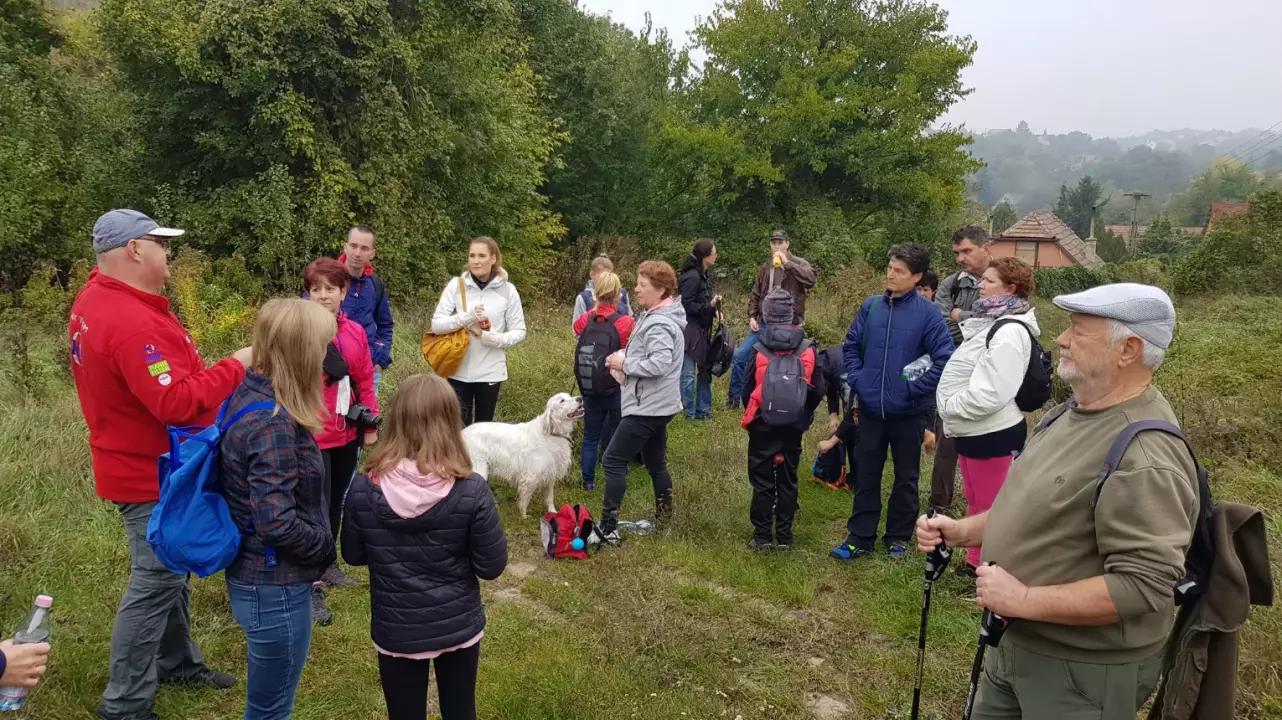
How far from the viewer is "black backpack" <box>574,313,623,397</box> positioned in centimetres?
623

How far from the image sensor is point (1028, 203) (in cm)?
18825

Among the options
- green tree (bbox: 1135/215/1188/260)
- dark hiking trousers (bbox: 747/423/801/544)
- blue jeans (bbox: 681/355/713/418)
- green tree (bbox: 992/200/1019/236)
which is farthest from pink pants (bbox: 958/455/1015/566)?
green tree (bbox: 992/200/1019/236)

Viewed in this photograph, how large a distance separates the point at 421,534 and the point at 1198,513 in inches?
91.9

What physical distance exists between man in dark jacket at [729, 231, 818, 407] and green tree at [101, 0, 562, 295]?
7.46m

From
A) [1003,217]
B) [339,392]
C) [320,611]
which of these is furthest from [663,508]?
[1003,217]

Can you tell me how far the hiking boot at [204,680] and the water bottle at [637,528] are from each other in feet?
9.28

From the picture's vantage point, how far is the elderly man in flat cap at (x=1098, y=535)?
1860 mm

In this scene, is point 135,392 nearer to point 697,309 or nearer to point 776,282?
point 697,309

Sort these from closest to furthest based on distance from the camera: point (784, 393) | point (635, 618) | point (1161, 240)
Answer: point (635, 618) → point (784, 393) → point (1161, 240)

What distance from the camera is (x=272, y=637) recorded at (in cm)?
263

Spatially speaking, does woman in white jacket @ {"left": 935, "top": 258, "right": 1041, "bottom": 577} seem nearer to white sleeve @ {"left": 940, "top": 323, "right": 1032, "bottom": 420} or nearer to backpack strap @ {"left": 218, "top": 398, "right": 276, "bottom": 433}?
white sleeve @ {"left": 940, "top": 323, "right": 1032, "bottom": 420}

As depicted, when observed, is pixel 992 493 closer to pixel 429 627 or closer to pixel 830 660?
pixel 830 660

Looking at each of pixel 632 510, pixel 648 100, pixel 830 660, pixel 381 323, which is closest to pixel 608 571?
pixel 632 510

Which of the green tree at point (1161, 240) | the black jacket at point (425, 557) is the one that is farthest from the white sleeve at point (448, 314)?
the green tree at point (1161, 240)
